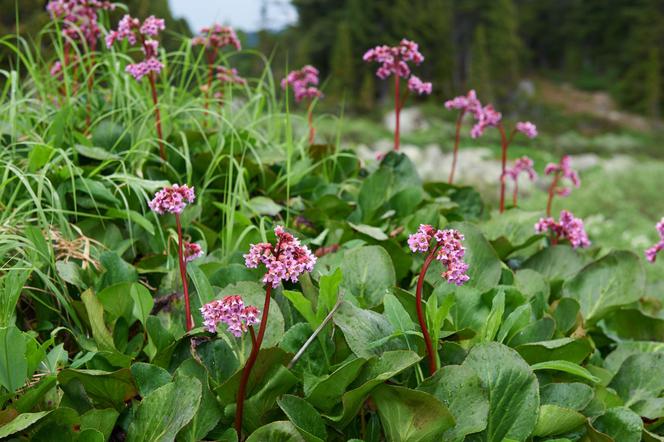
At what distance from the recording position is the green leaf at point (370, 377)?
1.19m

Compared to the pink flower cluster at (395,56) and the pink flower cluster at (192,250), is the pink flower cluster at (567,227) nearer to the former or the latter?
the pink flower cluster at (395,56)

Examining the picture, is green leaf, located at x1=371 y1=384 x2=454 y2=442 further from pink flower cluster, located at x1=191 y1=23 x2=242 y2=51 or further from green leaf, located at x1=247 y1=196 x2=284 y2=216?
pink flower cluster, located at x1=191 y1=23 x2=242 y2=51

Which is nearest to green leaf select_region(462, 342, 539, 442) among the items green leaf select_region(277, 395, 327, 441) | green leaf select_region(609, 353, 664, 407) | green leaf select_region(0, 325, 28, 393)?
green leaf select_region(277, 395, 327, 441)

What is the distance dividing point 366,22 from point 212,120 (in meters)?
32.8

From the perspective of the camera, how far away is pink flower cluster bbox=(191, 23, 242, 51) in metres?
2.44

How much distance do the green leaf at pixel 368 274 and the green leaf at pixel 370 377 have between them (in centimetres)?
31

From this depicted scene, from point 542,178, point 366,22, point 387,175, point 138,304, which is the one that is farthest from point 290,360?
point 366,22

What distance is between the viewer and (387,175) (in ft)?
6.98

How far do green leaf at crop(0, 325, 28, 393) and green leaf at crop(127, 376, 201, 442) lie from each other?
214 mm

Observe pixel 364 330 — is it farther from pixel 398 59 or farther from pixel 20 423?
pixel 398 59

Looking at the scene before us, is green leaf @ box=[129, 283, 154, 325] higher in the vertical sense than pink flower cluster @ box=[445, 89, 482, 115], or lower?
lower

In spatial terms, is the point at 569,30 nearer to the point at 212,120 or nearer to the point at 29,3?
the point at 29,3

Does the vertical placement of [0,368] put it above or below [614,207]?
above

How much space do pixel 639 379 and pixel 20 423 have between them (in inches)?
49.9
